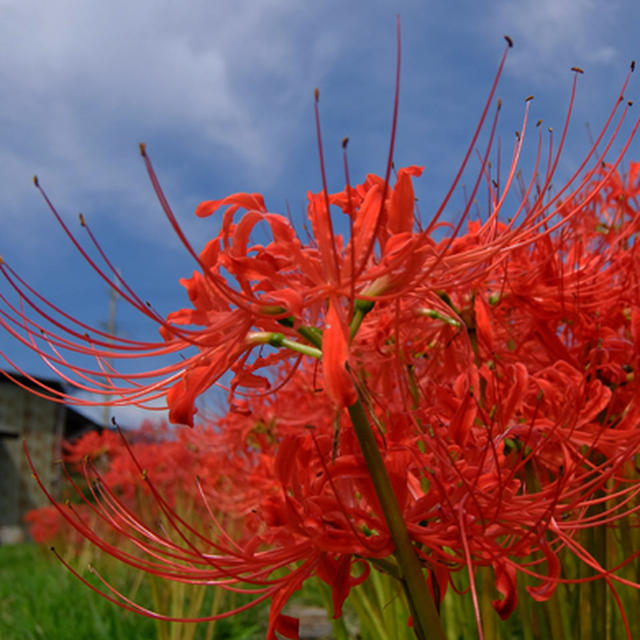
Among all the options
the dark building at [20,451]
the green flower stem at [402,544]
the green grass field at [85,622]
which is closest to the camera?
the green flower stem at [402,544]

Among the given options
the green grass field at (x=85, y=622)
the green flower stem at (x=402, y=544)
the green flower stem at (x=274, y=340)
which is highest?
the green flower stem at (x=274, y=340)

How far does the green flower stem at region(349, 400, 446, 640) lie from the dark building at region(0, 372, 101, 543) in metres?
18.4

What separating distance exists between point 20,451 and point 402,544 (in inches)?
791

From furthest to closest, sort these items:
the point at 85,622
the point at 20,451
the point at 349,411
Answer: the point at 20,451, the point at 85,622, the point at 349,411

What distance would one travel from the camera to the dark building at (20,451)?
1786 cm

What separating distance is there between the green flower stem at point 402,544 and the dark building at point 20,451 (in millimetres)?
18414

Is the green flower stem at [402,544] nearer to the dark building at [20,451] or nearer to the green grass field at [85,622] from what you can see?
the green grass field at [85,622]

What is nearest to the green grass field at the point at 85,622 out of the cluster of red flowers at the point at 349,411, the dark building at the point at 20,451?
the cluster of red flowers at the point at 349,411

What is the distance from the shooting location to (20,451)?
18.4 meters

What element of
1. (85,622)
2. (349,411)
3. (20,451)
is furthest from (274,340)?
(20,451)

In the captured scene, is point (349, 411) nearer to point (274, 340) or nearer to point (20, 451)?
point (274, 340)

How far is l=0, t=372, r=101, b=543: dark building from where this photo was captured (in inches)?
703

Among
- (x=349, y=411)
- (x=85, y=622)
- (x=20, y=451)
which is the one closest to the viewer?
(x=349, y=411)

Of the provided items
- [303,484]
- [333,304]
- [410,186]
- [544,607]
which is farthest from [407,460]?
[544,607]
